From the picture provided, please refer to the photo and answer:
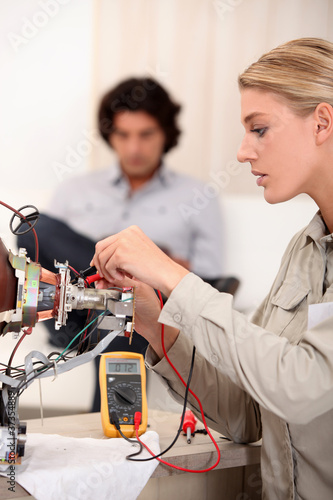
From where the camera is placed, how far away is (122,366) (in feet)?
4.50

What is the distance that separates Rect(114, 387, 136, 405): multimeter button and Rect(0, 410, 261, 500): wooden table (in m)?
0.10

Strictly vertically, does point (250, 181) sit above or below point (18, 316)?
above

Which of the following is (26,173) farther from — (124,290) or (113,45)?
(124,290)

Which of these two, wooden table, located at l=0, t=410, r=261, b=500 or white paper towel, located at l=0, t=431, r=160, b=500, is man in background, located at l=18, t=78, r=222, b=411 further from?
white paper towel, located at l=0, t=431, r=160, b=500

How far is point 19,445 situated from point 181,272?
0.47 meters

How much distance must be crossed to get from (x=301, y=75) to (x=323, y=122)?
4.4 inches

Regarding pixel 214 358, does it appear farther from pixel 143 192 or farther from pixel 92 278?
pixel 143 192

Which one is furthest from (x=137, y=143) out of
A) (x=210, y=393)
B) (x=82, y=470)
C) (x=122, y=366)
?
(x=82, y=470)

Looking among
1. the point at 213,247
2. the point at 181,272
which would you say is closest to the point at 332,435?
the point at 181,272

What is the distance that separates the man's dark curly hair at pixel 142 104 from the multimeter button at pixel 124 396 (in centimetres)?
206

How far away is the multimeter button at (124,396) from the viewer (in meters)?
1.31

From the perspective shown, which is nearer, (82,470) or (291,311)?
(82,470)

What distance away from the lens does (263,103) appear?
3.84ft

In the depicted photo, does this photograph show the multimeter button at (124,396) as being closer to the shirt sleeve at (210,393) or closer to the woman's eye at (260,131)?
the shirt sleeve at (210,393)
